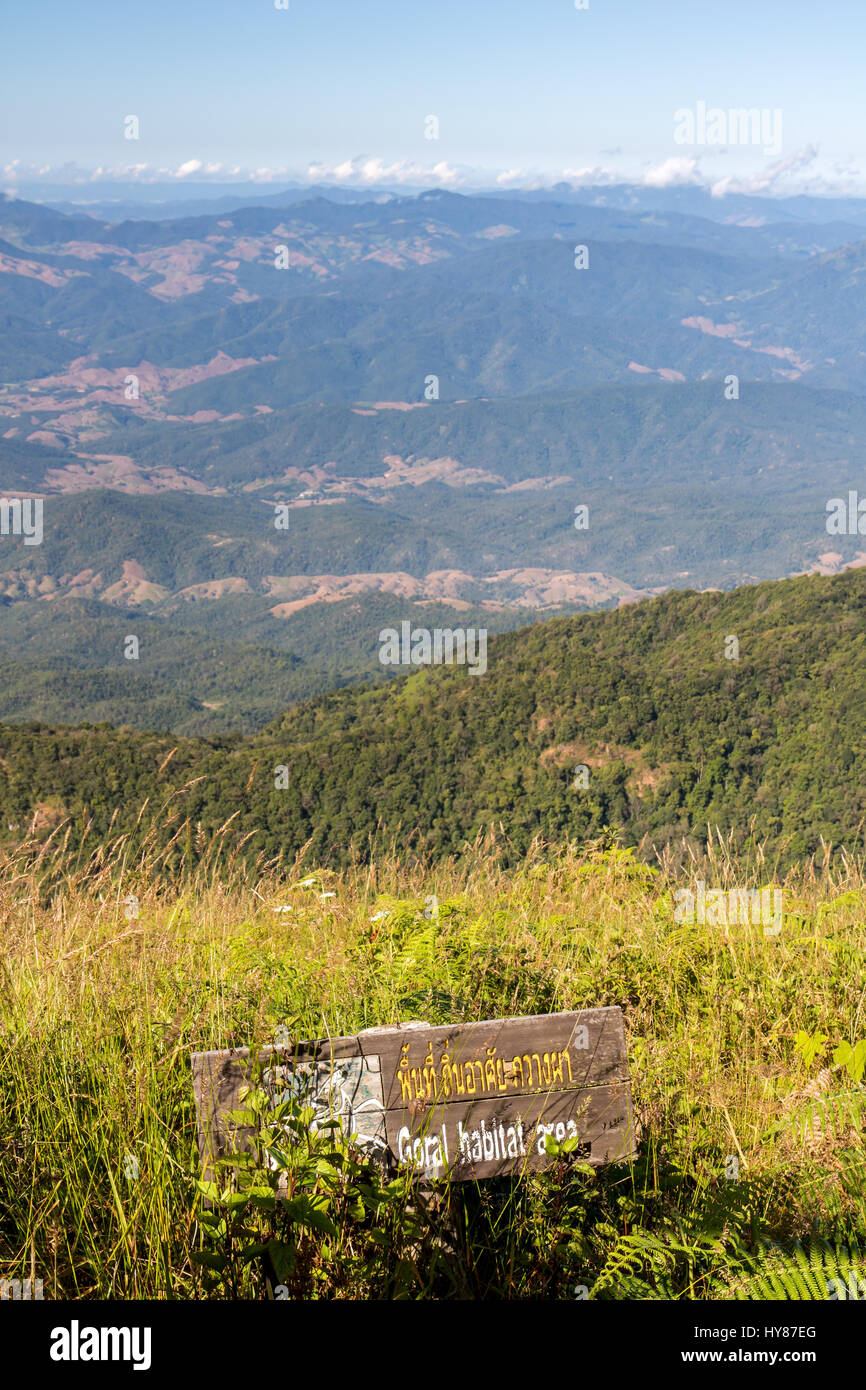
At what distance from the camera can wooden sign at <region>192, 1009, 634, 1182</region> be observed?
2.64 meters

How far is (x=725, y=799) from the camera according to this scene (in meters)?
48.0

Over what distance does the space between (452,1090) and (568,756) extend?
52.1 metres

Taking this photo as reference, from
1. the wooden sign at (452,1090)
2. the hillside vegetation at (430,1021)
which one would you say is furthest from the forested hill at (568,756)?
the wooden sign at (452,1090)

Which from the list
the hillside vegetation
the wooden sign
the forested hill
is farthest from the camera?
the forested hill

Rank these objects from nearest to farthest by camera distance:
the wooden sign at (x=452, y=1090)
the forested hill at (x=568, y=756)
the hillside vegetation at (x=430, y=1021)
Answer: the hillside vegetation at (x=430, y=1021) → the wooden sign at (x=452, y=1090) → the forested hill at (x=568, y=756)

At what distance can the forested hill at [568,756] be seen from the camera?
142 ft

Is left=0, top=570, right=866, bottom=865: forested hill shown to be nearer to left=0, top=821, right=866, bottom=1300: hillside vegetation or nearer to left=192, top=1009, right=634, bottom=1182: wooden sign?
left=0, top=821, right=866, bottom=1300: hillside vegetation

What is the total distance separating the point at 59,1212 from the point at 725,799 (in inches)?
1904

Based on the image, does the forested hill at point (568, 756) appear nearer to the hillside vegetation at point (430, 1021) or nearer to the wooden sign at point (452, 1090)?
the hillside vegetation at point (430, 1021)

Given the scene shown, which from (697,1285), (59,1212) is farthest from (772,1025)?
(59,1212)

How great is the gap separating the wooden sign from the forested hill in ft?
110

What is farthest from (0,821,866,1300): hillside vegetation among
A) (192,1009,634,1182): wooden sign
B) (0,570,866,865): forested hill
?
(0,570,866,865): forested hill

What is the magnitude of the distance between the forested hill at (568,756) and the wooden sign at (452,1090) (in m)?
33.5
